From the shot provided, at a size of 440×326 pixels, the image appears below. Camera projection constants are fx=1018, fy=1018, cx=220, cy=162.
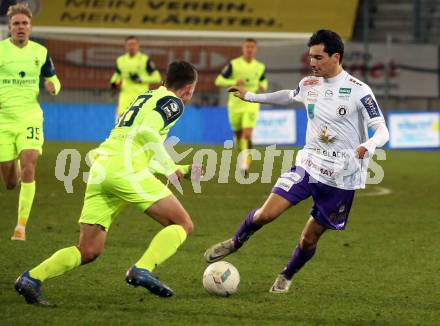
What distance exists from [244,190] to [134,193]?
392 inches

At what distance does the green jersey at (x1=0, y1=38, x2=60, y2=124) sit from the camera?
1062 cm

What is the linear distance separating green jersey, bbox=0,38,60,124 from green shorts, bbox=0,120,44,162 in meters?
0.09

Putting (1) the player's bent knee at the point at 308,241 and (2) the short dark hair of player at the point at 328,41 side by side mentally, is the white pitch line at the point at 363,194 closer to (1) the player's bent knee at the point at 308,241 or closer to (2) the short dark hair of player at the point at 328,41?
(1) the player's bent knee at the point at 308,241

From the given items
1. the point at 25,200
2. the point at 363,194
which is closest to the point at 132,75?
the point at 363,194

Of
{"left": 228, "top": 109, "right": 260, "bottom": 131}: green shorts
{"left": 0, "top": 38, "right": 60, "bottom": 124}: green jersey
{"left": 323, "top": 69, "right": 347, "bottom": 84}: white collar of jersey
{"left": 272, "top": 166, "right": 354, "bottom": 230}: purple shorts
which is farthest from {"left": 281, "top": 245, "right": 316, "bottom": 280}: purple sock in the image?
{"left": 228, "top": 109, "right": 260, "bottom": 131}: green shorts

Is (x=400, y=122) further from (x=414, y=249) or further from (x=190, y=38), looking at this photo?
(x=414, y=249)

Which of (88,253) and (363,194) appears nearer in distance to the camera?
(88,253)

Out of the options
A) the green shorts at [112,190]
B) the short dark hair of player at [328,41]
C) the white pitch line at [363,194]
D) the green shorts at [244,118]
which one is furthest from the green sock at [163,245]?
the green shorts at [244,118]

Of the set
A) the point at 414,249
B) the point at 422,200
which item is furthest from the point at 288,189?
the point at 422,200

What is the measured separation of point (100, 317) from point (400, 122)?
69.6 ft

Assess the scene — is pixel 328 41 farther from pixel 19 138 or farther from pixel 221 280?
Answer: pixel 19 138

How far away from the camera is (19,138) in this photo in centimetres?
1052

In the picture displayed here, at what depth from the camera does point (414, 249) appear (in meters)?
10.4

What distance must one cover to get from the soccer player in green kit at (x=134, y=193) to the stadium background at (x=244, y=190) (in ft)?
0.87
